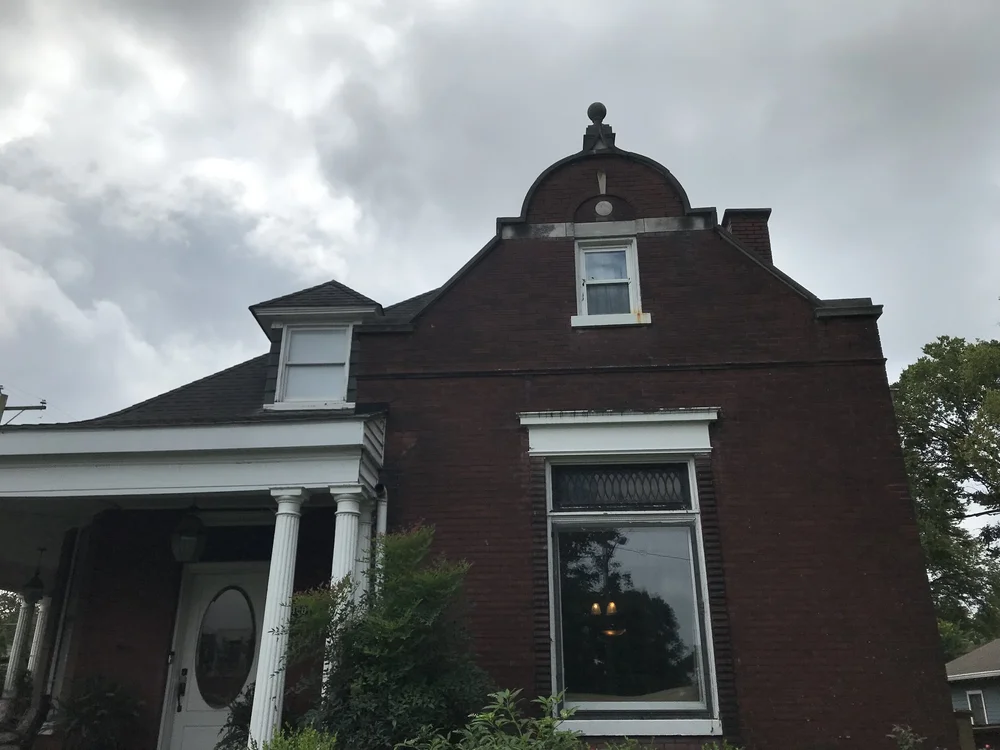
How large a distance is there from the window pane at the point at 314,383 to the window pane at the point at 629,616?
3.77 metres

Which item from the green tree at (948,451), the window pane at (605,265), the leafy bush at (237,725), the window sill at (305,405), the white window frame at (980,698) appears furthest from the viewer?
Answer: the white window frame at (980,698)

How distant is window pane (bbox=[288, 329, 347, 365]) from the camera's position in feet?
32.5

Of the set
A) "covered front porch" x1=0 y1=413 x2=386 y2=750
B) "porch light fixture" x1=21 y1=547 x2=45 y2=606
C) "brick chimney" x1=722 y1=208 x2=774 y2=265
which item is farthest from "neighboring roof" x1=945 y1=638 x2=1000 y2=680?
"porch light fixture" x1=21 y1=547 x2=45 y2=606

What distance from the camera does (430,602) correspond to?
18.5ft

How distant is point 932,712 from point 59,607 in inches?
376

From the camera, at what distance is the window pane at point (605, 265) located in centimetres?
869

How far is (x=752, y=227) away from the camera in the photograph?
951cm

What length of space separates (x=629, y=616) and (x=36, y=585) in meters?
7.71

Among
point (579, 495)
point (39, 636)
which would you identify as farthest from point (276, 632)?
point (39, 636)

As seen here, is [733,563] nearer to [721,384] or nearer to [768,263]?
[721,384]

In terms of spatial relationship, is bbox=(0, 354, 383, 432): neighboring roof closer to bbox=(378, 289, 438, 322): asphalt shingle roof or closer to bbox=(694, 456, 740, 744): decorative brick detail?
bbox=(378, 289, 438, 322): asphalt shingle roof

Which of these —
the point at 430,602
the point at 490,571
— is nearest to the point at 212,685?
the point at 490,571

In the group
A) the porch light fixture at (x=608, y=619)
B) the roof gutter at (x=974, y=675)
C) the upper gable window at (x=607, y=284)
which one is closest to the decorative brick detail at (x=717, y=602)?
the porch light fixture at (x=608, y=619)

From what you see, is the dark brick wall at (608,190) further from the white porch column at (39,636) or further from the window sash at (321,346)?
the white porch column at (39,636)
